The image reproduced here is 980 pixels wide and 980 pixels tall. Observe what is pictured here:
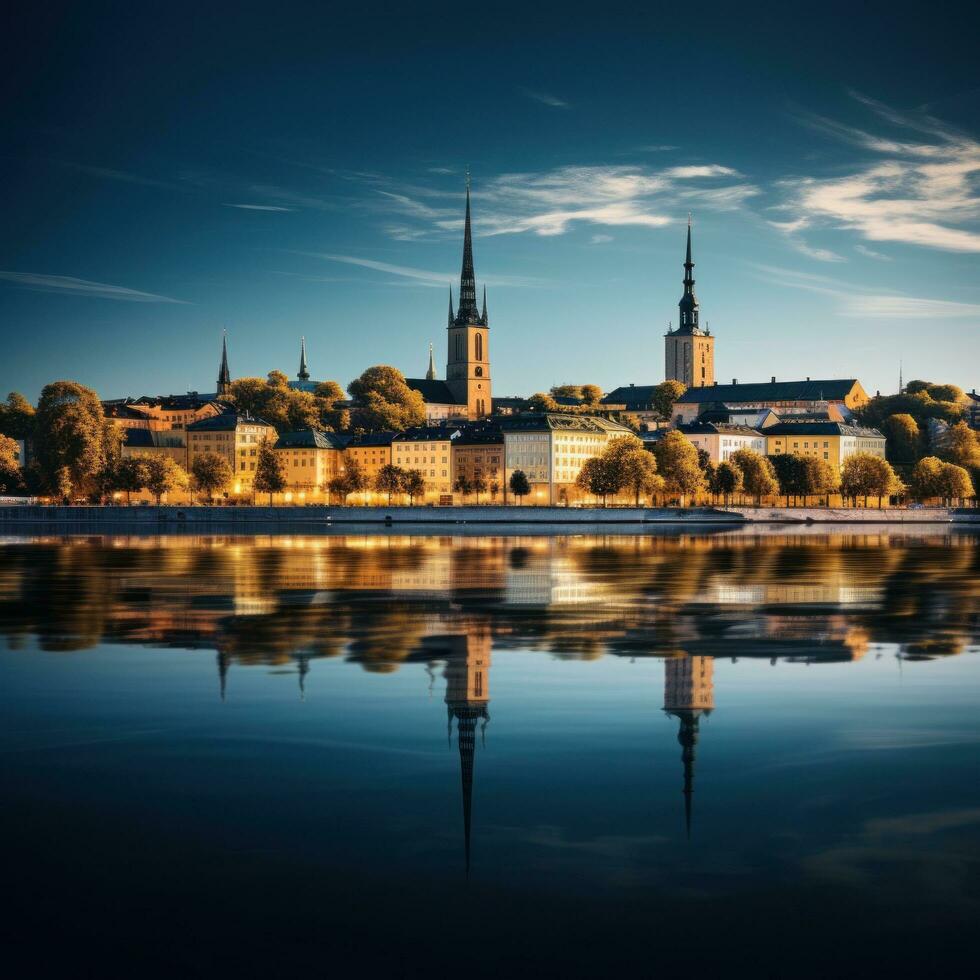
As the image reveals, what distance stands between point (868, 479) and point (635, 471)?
27324 millimetres

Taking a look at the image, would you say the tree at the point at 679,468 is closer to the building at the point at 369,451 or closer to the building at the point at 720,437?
the building at the point at 720,437

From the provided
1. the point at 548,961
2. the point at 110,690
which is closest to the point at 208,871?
the point at 548,961

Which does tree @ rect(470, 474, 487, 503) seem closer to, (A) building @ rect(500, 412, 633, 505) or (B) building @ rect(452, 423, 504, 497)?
(B) building @ rect(452, 423, 504, 497)

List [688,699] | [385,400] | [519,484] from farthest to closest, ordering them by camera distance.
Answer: [385,400] < [519,484] < [688,699]

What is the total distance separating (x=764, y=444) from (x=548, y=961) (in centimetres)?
17020

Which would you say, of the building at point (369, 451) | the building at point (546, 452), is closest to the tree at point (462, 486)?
the building at point (546, 452)

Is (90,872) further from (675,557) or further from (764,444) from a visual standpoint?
(764,444)

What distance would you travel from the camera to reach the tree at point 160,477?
408 feet

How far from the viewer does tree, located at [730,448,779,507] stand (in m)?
129

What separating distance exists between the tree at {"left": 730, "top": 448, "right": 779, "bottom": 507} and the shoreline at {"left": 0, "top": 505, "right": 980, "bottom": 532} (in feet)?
17.7


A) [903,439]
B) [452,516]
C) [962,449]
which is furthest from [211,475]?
[903,439]

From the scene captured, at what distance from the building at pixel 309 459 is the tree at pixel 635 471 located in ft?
148

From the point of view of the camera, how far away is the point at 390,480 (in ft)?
447

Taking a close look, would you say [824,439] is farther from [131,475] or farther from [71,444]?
[71,444]
